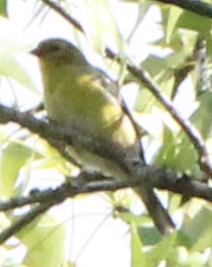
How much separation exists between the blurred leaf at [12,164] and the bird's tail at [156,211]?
257 millimetres

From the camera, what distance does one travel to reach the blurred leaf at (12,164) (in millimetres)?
1467

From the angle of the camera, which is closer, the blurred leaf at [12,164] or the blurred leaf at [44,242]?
the blurred leaf at [44,242]

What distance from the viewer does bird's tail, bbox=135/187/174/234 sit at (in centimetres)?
159

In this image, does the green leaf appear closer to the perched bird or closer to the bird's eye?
the perched bird

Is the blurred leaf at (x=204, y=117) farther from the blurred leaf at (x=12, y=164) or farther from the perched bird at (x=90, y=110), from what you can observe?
the perched bird at (x=90, y=110)

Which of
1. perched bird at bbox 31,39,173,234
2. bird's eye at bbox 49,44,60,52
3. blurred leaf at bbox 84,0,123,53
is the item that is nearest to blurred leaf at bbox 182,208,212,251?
blurred leaf at bbox 84,0,123,53

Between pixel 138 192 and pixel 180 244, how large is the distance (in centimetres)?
59

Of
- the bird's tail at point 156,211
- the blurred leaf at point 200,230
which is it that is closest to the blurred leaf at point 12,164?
the bird's tail at point 156,211

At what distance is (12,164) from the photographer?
148cm

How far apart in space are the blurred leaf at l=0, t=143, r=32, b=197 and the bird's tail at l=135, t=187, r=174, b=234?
0.26 meters

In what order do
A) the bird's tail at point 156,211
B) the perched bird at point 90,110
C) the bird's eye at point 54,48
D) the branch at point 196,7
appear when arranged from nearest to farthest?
1. the branch at point 196,7
2. the bird's tail at point 156,211
3. the perched bird at point 90,110
4. the bird's eye at point 54,48

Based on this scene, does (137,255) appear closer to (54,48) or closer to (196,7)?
(196,7)

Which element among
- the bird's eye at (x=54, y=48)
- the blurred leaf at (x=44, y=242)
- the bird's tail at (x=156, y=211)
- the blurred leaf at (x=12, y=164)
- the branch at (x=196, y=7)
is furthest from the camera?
the bird's eye at (x=54, y=48)

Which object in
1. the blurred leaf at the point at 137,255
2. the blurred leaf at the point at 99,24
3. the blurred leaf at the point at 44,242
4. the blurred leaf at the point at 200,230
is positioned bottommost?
the blurred leaf at the point at 44,242
